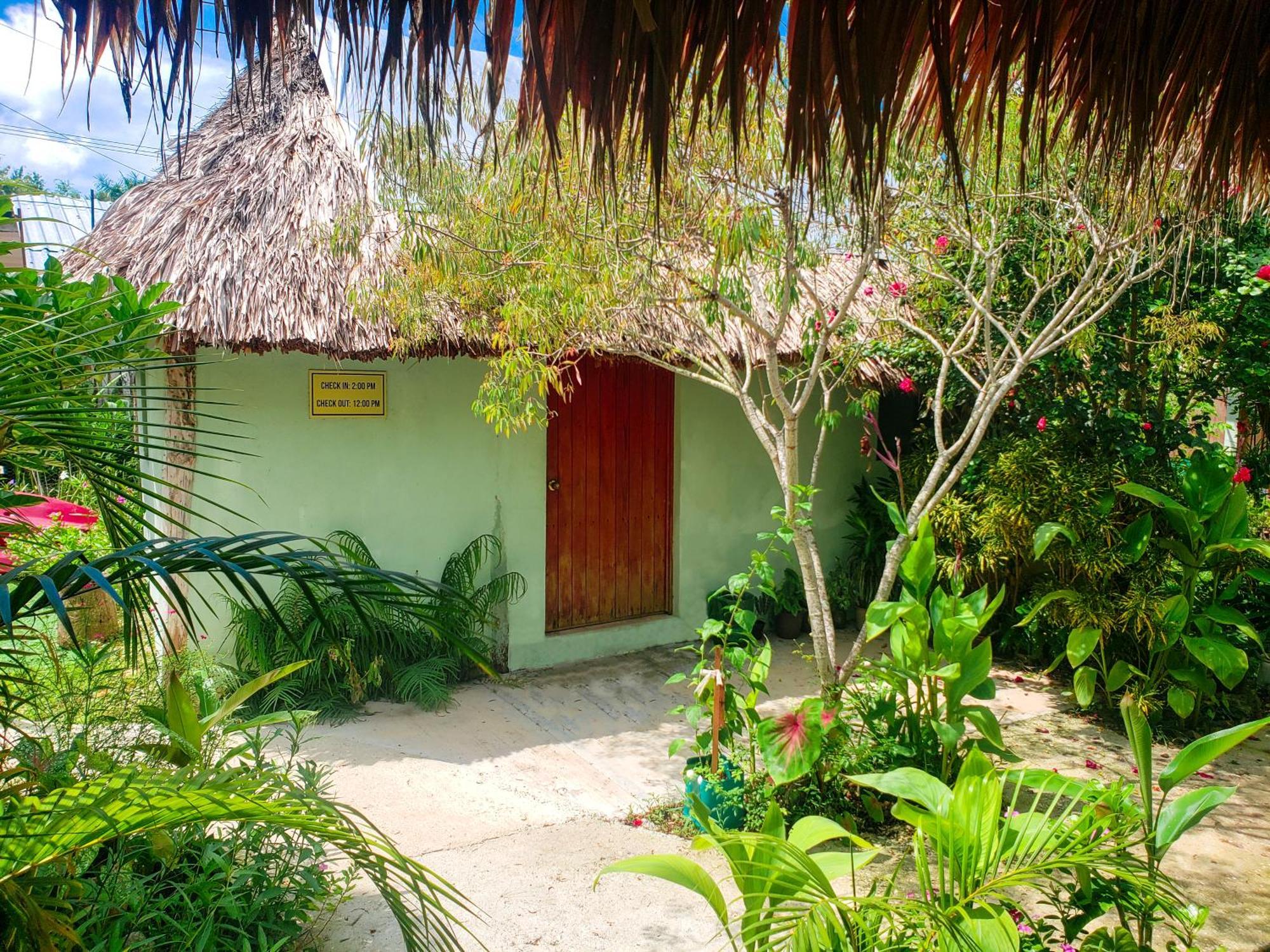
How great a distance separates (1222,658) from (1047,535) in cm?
96

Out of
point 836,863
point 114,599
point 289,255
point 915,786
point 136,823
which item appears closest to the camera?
point 114,599

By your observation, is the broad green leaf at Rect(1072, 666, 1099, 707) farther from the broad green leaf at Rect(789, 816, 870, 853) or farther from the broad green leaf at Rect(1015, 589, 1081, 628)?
the broad green leaf at Rect(789, 816, 870, 853)

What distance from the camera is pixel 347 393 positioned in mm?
5176

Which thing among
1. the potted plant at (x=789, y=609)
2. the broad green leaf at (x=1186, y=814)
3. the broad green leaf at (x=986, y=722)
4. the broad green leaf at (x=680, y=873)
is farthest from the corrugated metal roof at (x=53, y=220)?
the potted plant at (x=789, y=609)

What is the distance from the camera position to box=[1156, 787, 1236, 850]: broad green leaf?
236 cm

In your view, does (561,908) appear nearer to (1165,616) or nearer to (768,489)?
(1165,616)

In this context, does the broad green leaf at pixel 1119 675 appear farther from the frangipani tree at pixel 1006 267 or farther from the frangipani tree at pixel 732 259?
the frangipani tree at pixel 732 259

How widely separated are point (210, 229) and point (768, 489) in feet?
13.8

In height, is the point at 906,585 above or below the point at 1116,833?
above

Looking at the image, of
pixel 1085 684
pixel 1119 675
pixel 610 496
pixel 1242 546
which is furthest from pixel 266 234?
pixel 1242 546

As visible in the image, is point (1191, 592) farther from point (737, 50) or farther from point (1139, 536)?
point (737, 50)

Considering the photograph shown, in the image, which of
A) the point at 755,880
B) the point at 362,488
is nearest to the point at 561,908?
the point at 755,880

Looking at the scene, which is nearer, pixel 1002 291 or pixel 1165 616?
pixel 1165 616

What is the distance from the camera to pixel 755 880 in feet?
7.64
